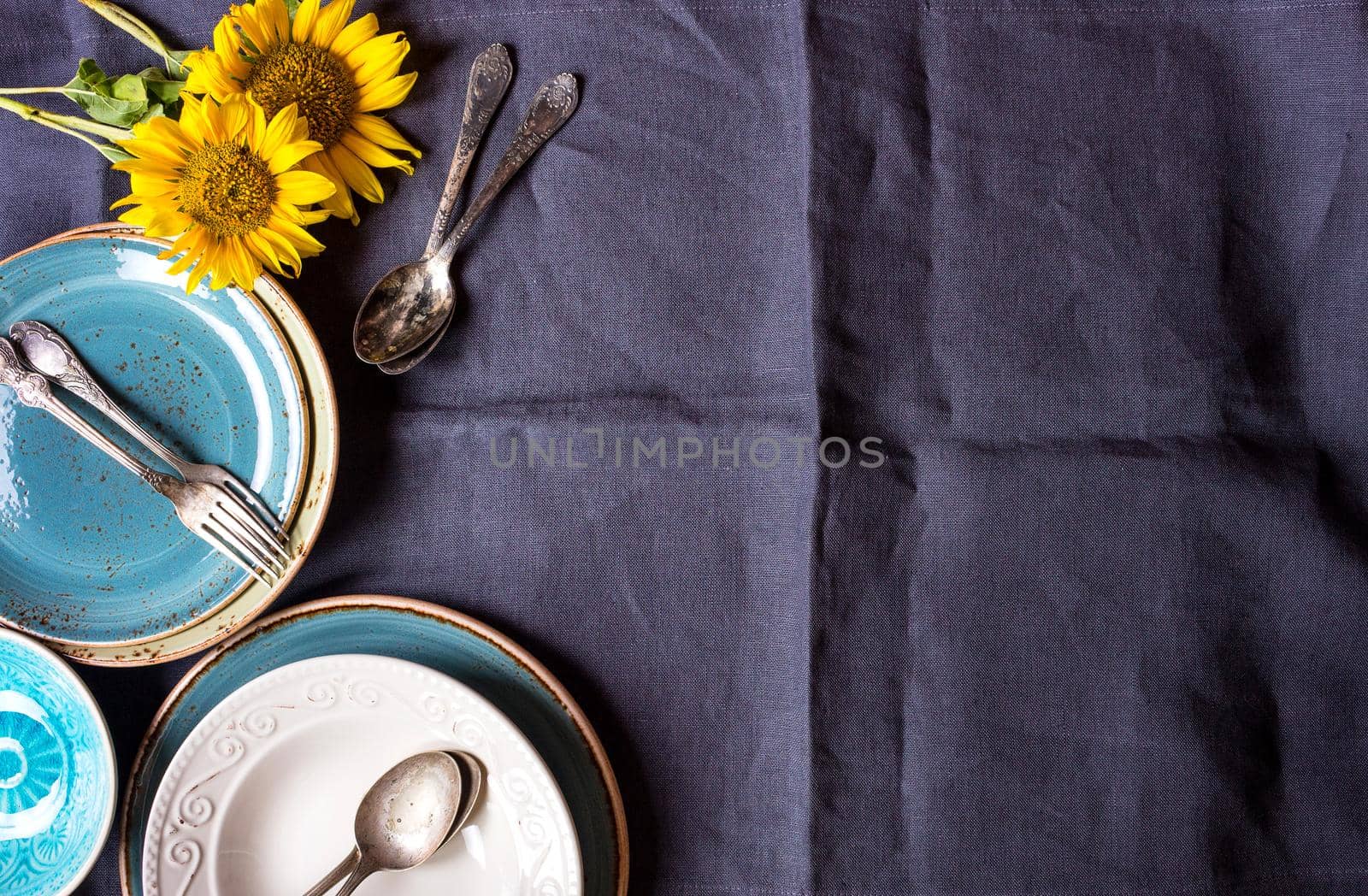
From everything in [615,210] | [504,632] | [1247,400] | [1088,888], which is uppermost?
[615,210]

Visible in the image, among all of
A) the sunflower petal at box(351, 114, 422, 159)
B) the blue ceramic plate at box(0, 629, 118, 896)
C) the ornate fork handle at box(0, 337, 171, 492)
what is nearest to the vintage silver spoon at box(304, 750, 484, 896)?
the blue ceramic plate at box(0, 629, 118, 896)

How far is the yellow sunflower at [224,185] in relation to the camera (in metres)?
0.45

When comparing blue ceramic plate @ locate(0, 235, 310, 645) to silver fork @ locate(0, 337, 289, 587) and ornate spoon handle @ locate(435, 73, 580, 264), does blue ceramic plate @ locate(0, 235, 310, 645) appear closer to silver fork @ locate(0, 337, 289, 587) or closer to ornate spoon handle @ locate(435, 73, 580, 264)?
silver fork @ locate(0, 337, 289, 587)

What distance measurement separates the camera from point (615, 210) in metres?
0.52

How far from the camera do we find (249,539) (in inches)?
19.0

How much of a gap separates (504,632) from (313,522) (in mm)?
121

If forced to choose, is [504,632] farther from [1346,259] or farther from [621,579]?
[1346,259]

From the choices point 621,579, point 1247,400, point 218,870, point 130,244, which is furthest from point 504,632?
point 1247,400

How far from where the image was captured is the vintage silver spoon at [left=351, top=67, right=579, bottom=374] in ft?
1.66

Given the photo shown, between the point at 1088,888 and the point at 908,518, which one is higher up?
the point at 908,518

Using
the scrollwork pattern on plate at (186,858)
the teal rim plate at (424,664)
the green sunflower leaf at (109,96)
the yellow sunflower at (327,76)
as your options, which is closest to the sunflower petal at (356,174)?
the yellow sunflower at (327,76)

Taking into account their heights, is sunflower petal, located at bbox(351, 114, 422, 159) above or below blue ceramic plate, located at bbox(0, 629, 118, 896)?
above

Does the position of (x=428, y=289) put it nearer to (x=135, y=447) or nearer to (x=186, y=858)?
(x=135, y=447)

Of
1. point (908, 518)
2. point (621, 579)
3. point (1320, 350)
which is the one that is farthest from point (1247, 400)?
point (621, 579)
